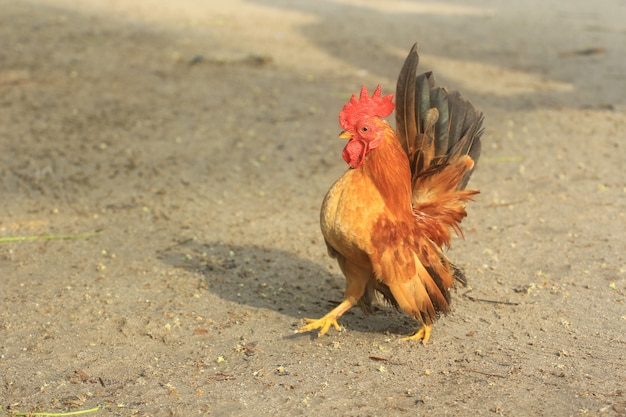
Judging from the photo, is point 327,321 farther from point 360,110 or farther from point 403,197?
point 360,110

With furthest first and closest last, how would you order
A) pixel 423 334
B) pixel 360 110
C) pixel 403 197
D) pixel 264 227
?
1. pixel 264 227
2. pixel 423 334
3. pixel 403 197
4. pixel 360 110

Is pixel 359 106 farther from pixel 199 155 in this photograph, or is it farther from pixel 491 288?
pixel 199 155

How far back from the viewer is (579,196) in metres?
6.12

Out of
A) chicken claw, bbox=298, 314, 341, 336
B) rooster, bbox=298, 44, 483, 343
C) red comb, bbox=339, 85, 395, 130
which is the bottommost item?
chicken claw, bbox=298, 314, 341, 336

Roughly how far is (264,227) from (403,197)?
78.4 inches

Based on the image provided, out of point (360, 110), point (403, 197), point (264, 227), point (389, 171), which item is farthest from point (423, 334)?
point (264, 227)

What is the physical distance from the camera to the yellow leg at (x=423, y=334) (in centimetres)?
409

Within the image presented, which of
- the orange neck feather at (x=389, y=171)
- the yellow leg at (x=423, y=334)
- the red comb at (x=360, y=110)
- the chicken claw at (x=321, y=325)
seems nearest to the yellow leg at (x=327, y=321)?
the chicken claw at (x=321, y=325)

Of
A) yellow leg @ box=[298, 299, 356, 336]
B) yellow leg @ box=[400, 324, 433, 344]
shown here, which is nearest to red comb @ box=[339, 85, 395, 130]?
yellow leg @ box=[298, 299, 356, 336]

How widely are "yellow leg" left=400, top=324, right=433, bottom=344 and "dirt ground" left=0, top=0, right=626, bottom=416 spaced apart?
44mm

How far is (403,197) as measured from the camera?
158 inches

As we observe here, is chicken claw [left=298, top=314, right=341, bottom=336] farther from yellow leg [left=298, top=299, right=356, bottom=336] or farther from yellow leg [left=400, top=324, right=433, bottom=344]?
yellow leg [left=400, top=324, right=433, bottom=344]

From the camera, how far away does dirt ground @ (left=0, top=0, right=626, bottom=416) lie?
370cm

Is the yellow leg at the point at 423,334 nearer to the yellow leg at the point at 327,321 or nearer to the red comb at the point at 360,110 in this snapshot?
the yellow leg at the point at 327,321
